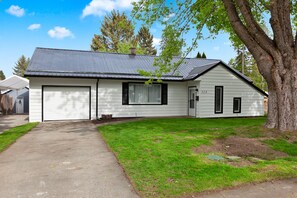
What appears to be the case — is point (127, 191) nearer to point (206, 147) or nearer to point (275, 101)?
point (206, 147)

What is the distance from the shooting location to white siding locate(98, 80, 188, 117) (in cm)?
1362

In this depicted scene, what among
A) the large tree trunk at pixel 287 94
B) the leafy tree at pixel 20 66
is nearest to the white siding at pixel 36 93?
the large tree trunk at pixel 287 94

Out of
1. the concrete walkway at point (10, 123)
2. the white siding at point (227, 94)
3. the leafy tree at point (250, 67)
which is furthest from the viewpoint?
the leafy tree at point (250, 67)

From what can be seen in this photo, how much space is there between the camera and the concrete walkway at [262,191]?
331cm

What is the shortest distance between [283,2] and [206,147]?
5448mm

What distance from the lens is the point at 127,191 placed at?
3.51m

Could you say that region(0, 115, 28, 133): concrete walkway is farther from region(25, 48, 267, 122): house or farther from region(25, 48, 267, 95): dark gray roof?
region(25, 48, 267, 95): dark gray roof

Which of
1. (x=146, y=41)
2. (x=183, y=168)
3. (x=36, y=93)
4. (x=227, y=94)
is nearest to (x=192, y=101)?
(x=227, y=94)

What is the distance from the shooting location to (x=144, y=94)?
14.4 metres

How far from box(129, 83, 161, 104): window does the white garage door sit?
8.92 feet

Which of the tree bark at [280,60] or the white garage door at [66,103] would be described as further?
the white garage door at [66,103]

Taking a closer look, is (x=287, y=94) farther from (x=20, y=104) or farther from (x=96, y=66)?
(x=20, y=104)

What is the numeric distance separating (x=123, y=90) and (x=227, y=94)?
6870mm

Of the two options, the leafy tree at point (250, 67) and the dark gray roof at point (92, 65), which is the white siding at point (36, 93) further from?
the leafy tree at point (250, 67)
